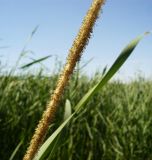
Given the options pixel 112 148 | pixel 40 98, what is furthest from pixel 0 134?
pixel 112 148

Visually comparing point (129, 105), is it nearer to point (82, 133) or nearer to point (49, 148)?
point (82, 133)

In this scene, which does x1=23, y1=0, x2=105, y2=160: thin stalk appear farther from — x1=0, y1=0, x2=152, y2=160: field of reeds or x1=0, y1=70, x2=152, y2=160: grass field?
x1=0, y1=70, x2=152, y2=160: grass field

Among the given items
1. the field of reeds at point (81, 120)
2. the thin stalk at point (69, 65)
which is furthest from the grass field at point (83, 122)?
the thin stalk at point (69, 65)

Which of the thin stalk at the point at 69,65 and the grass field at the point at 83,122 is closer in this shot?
the thin stalk at the point at 69,65

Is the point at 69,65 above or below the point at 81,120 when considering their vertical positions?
above

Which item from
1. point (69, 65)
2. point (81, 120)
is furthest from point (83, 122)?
point (69, 65)

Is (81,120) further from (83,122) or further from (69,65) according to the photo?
(69,65)

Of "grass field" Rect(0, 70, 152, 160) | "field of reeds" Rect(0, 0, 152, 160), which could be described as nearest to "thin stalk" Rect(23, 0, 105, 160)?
"field of reeds" Rect(0, 0, 152, 160)

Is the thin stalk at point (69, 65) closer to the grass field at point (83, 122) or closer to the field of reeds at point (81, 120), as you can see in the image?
the field of reeds at point (81, 120)
